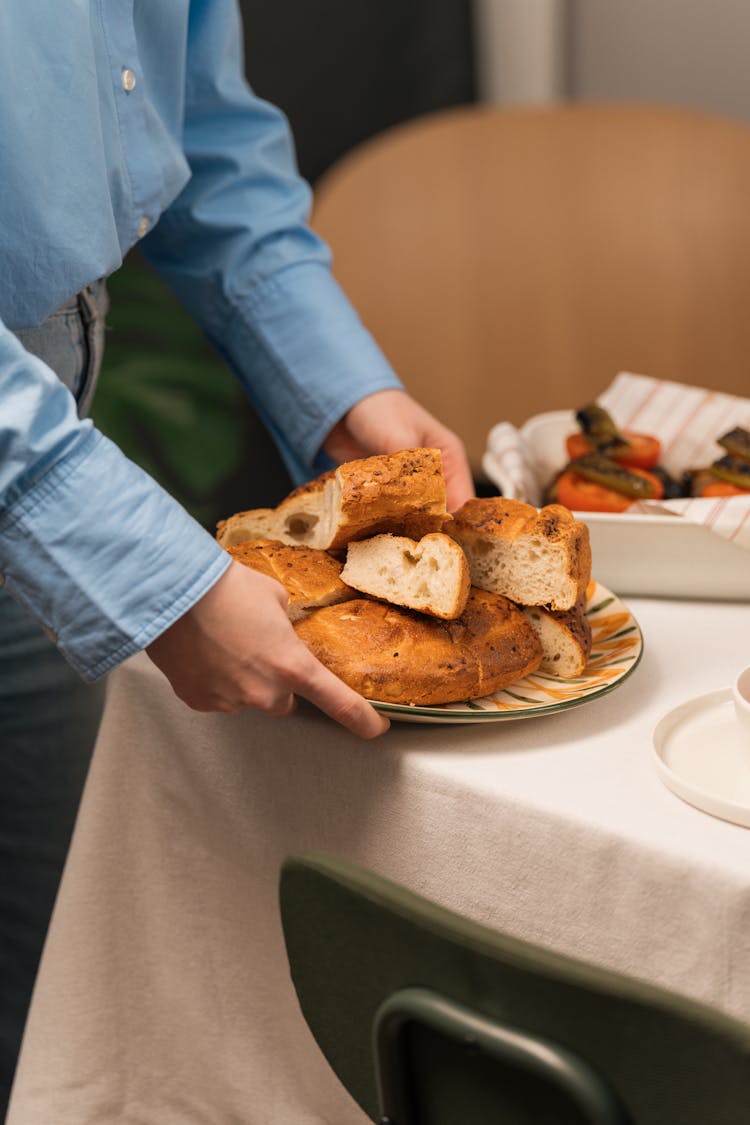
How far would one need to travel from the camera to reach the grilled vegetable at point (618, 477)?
3.64 ft

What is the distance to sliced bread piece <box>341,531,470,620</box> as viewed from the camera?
849 millimetres

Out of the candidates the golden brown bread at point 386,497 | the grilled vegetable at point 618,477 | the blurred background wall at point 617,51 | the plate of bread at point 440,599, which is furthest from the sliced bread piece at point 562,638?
the blurred background wall at point 617,51

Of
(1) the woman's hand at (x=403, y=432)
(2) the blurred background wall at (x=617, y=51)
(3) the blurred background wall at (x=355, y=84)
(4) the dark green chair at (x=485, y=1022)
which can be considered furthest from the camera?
(2) the blurred background wall at (x=617, y=51)

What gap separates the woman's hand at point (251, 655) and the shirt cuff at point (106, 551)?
15 mm

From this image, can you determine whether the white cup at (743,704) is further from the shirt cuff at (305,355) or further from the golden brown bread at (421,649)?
the shirt cuff at (305,355)

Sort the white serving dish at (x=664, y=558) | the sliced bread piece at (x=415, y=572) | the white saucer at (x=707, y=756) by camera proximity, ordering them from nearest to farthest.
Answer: the white saucer at (x=707, y=756), the sliced bread piece at (x=415, y=572), the white serving dish at (x=664, y=558)

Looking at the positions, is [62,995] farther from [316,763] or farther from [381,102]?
[381,102]

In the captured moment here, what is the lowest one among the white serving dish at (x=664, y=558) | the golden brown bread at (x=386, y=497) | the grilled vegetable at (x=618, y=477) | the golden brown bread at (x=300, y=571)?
the white serving dish at (x=664, y=558)

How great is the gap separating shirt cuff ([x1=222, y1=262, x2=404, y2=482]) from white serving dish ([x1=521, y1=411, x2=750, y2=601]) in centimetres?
28

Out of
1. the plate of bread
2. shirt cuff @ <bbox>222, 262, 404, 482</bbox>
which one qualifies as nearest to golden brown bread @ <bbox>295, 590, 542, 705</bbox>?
the plate of bread

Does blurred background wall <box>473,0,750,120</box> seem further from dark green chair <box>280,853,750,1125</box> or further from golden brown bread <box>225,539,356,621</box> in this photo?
dark green chair <box>280,853,750,1125</box>

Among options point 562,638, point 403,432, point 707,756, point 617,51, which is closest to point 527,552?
point 562,638

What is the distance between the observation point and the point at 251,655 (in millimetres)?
790

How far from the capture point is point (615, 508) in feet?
3.63
